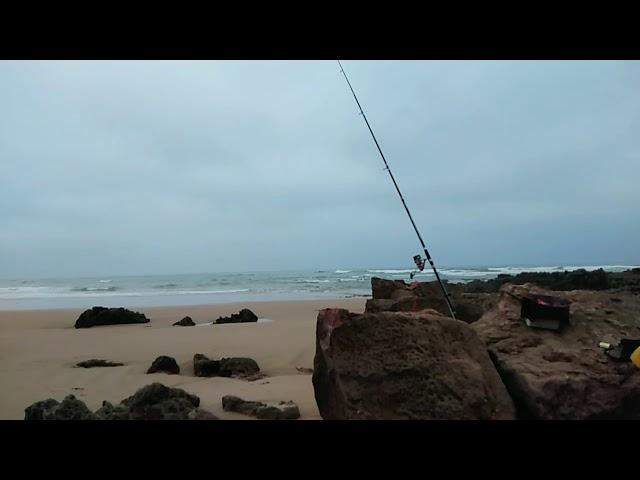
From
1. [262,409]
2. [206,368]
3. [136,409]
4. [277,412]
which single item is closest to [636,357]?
[277,412]

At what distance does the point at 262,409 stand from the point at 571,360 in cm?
241

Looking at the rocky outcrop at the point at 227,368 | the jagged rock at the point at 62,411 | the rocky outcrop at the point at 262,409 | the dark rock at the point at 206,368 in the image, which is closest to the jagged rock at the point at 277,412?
the rocky outcrop at the point at 262,409

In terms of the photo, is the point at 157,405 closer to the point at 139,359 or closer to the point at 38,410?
the point at 38,410

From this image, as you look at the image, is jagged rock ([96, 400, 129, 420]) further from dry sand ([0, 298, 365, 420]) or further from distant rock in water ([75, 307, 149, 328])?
distant rock in water ([75, 307, 149, 328])

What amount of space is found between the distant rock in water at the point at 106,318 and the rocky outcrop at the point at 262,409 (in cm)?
805
